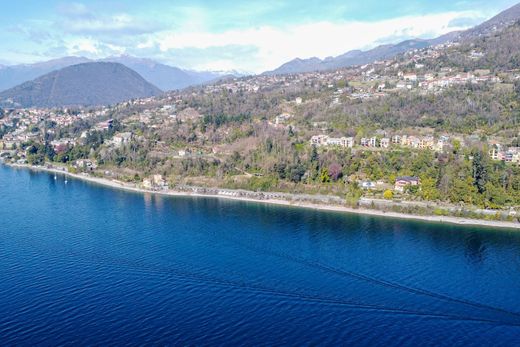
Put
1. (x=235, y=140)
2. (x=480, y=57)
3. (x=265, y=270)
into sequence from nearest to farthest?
(x=265, y=270) → (x=235, y=140) → (x=480, y=57)

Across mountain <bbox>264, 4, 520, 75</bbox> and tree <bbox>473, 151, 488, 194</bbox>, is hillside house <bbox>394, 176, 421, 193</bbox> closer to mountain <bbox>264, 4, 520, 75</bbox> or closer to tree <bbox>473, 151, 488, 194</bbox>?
tree <bbox>473, 151, 488, 194</bbox>

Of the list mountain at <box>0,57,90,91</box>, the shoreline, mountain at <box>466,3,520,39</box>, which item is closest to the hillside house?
the shoreline

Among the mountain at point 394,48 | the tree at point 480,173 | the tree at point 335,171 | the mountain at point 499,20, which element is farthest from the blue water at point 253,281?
the mountain at point 499,20

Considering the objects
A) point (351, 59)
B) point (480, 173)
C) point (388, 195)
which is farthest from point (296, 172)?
point (351, 59)

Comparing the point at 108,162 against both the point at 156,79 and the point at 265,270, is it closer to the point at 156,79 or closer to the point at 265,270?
the point at 265,270

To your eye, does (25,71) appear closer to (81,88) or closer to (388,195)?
(81,88)

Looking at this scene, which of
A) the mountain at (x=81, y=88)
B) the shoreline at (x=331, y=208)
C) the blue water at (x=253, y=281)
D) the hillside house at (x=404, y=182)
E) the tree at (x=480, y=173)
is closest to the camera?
the blue water at (x=253, y=281)

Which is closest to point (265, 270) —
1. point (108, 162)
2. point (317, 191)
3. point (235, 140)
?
point (317, 191)

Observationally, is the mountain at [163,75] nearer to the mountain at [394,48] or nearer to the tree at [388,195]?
the mountain at [394,48]
